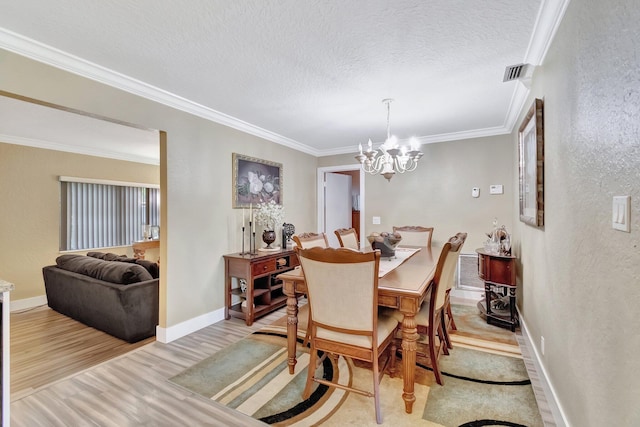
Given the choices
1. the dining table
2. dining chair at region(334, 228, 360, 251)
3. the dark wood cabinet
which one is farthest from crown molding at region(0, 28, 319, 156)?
the dining table

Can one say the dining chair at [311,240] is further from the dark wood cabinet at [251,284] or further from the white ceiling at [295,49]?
the white ceiling at [295,49]

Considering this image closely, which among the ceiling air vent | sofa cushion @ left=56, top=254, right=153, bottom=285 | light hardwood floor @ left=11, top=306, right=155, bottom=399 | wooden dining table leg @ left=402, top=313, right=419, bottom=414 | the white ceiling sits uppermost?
the white ceiling

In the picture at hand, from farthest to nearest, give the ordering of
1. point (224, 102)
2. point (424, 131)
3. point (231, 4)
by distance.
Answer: point (424, 131), point (224, 102), point (231, 4)

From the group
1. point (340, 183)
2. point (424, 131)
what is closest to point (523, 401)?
point (424, 131)

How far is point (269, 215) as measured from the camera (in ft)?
12.8

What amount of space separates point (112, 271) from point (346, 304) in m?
2.62

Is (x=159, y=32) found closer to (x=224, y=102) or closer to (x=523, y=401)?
(x=224, y=102)

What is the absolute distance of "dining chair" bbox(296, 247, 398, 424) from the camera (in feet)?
5.39

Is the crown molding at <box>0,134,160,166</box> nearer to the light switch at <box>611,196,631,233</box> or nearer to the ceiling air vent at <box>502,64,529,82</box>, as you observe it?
the ceiling air vent at <box>502,64,529,82</box>

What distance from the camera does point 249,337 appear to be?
293 cm

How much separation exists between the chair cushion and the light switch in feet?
4.13

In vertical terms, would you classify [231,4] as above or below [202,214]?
above

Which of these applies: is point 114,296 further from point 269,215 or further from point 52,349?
point 269,215

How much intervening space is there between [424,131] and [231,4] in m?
3.21
